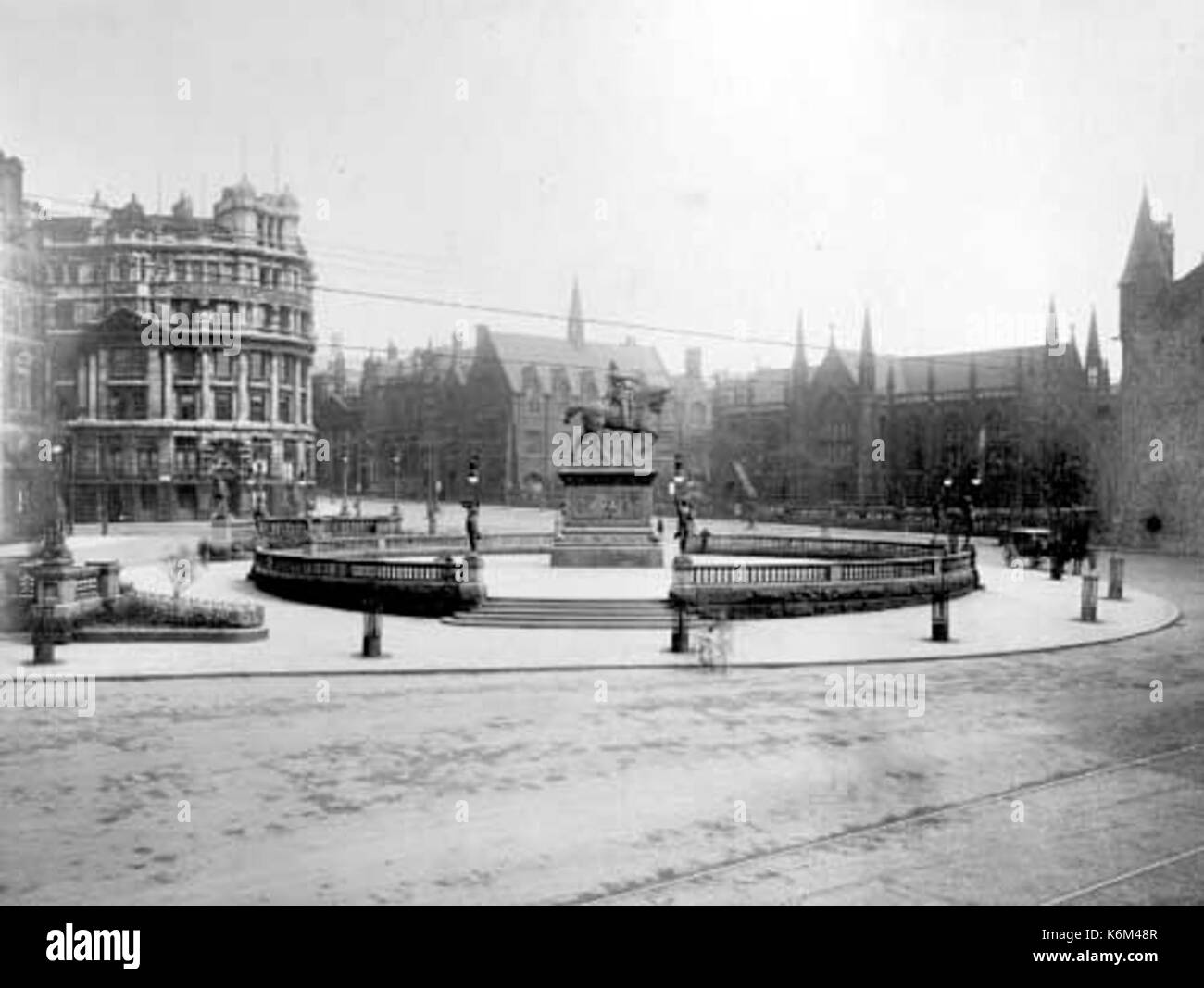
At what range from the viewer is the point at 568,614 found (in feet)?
81.3

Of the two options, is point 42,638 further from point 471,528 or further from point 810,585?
point 810,585

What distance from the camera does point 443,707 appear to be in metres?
16.1

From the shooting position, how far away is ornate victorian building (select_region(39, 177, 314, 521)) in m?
74.1

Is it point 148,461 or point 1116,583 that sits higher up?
point 148,461

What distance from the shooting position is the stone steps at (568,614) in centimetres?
2428

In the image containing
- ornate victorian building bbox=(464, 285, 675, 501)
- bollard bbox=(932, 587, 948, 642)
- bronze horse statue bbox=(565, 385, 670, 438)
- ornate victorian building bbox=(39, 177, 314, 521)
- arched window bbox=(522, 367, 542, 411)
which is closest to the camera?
bollard bbox=(932, 587, 948, 642)

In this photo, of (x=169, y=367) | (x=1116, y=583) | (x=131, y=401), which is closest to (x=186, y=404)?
(x=169, y=367)

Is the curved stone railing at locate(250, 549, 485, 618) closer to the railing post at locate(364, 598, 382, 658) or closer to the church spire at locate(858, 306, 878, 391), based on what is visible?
the railing post at locate(364, 598, 382, 658)

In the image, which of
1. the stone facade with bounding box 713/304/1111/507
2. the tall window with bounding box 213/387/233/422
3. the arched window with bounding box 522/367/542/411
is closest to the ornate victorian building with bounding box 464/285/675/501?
the arched window with bounding box 522/367/542/411

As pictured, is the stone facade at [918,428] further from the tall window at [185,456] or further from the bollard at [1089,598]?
the bollard at [1089,598]

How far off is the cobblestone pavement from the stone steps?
235 inches

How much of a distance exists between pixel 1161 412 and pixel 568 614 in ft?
136

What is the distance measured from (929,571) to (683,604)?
11.4 m

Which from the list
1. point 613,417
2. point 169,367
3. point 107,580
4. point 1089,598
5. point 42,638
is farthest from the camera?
point 169,367
